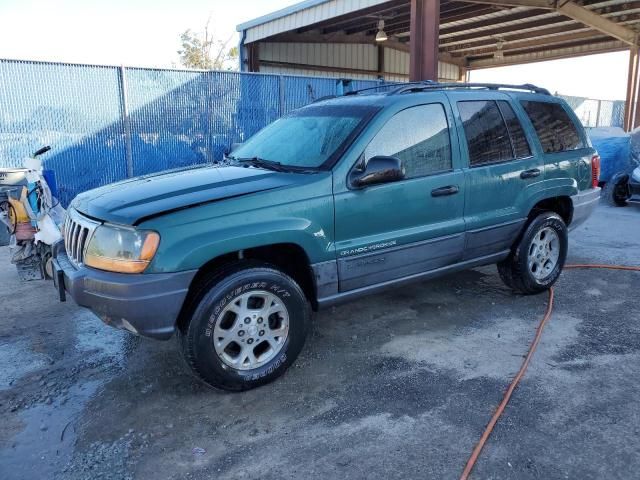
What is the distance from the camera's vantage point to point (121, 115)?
9.37 meters

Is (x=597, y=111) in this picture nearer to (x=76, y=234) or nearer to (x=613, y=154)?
(x=613, y=154)

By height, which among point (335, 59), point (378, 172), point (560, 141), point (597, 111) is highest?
point (335, 59)

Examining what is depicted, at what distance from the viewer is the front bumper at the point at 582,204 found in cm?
504

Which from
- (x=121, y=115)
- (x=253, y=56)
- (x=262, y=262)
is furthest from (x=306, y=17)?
(x=262, y=262)

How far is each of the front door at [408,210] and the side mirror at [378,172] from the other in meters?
0.07

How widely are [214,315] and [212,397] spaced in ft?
1.85

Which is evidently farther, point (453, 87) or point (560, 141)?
point (560, 141)

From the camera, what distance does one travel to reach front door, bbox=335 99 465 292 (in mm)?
3523

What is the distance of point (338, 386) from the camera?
3312 millimetres

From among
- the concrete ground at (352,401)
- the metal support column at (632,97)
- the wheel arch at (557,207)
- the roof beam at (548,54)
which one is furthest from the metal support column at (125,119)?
the roof beam at (548,54)

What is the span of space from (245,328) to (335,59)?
771 inches

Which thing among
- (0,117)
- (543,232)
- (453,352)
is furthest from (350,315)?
(0,117)

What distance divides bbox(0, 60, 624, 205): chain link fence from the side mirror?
22.8 ft

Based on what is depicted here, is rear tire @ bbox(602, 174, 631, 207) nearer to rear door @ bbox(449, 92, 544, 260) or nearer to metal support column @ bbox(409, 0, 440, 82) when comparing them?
metal support column @ bbox(409, 0, 440, 82)
